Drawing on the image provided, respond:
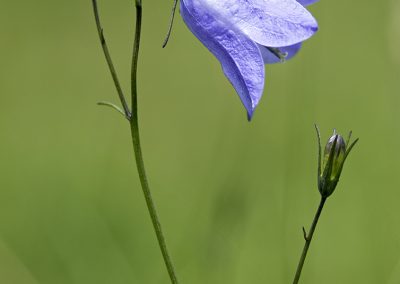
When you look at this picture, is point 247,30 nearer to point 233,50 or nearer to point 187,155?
point 233,50

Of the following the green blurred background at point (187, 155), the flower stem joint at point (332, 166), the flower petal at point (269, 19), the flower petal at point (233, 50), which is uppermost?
the flower petal at point (269, 19)

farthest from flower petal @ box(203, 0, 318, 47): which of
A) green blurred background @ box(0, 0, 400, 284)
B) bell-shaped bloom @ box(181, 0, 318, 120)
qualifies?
green blurred background @ box(0, 0, 400, 284)

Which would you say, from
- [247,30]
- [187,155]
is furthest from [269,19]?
[187,155]

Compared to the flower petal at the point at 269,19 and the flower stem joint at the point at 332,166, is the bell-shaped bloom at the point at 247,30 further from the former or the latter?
the flower stem joint at the point at 332,166

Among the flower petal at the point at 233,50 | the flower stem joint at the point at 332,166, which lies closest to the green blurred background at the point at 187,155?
the flower stem joint at the point at 332,166

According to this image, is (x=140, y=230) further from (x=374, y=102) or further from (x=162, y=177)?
(x=374, y=102)

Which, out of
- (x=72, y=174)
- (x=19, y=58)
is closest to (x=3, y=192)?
(x=72, y=174)

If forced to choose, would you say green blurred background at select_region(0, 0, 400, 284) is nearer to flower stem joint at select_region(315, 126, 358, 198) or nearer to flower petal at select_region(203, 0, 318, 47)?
flower stem joint at select_region(315, 126, 358, 198)

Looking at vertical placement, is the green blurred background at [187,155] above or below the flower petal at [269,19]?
below
